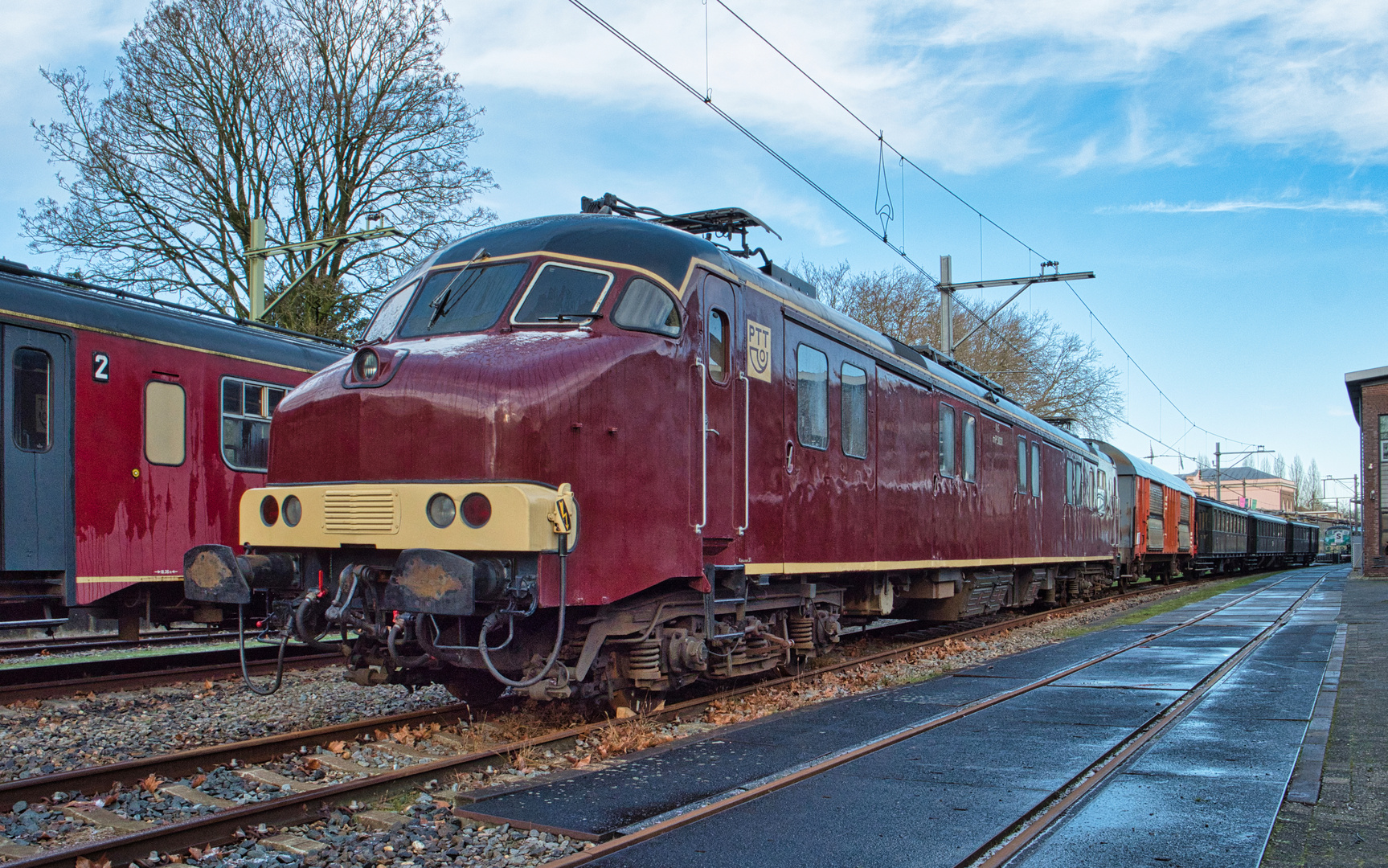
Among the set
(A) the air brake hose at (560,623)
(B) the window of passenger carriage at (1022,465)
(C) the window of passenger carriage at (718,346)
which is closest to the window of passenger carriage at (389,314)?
(C) the window of passenger carriage at (718,346)

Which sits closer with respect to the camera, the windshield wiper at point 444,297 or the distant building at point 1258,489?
the windshield wiper at point 444,297

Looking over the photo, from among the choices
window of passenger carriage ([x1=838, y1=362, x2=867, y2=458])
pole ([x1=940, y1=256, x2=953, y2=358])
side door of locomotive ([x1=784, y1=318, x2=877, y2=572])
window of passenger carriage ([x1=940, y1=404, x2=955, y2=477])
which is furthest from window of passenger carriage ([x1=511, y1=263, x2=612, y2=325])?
pole ([x1=940, y1=256, x2=953, y2=358])

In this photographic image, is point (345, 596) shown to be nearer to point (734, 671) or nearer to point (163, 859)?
point (163, 859)

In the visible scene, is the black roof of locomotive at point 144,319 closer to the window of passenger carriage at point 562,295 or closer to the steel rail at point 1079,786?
the window of passenger carriage at point 562,295

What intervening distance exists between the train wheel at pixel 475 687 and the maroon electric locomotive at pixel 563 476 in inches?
0.9

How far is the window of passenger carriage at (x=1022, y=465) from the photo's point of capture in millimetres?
15789

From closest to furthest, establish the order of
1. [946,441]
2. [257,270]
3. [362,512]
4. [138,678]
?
[362,512] → [138,678] → [946,441] → [257,270]

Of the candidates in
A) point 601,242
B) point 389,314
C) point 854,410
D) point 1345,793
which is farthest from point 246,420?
point 1345,793

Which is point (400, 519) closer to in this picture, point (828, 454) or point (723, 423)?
point (723, 423)

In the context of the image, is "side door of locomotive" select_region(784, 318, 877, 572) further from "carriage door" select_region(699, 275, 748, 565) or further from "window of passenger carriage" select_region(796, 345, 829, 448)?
"carriage door" select_region(699, 275, 748, 565)

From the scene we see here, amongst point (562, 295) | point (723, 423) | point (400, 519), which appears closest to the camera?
point (400, 519)

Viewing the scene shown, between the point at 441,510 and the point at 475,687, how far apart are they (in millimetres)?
2216

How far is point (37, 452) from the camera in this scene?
373 inches

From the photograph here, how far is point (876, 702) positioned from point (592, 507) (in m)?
3.45
